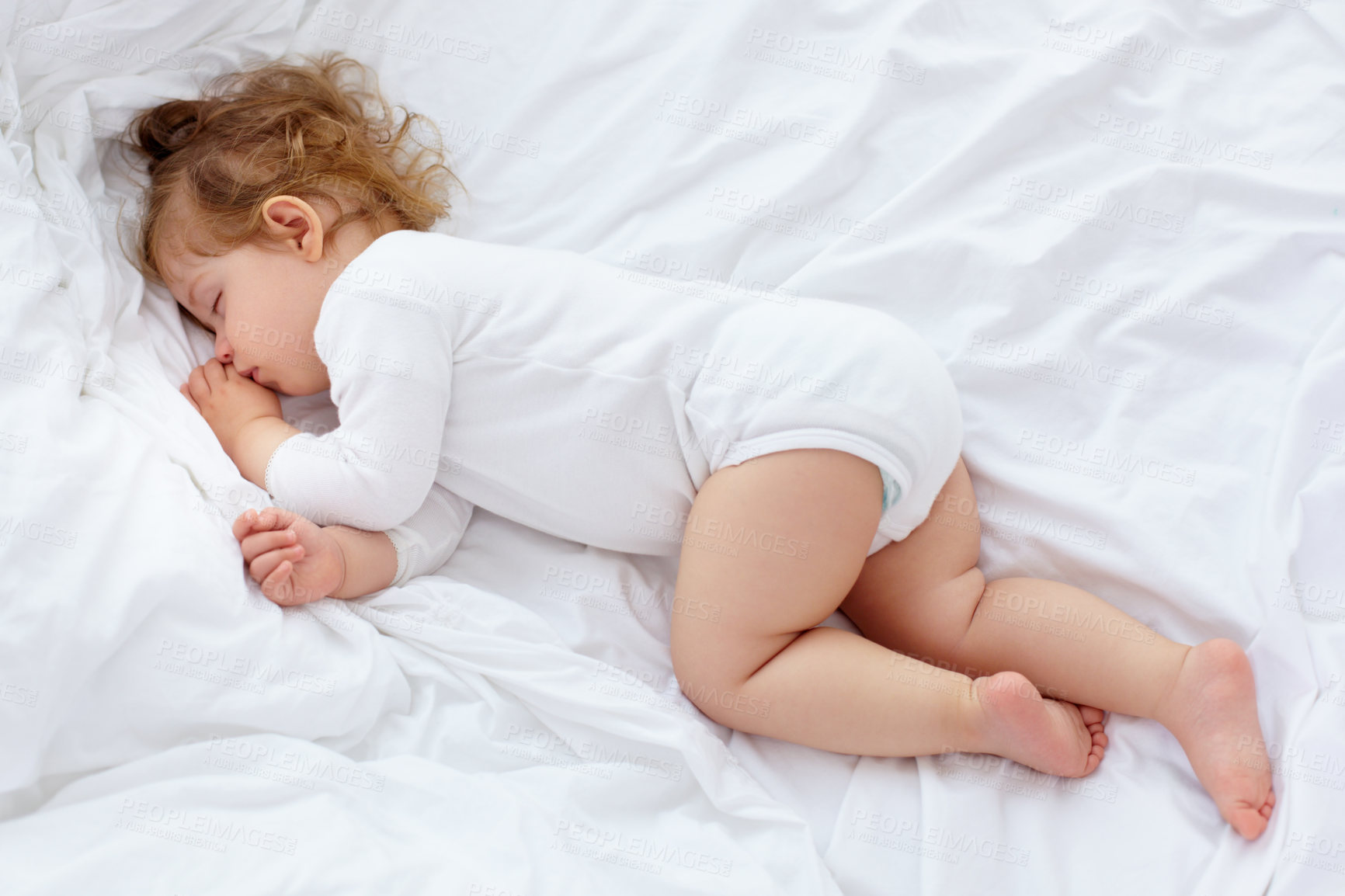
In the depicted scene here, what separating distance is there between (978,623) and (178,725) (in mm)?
991

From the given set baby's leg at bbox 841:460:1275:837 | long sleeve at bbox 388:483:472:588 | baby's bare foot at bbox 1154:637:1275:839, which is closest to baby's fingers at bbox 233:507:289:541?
long sleeve at bbox 388:483:472:588

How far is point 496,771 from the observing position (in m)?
1.20

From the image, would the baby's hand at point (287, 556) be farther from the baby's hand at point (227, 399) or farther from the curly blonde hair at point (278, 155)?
the curly blonde hair at point (278, 155)

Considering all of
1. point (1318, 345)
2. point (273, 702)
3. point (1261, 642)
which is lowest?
point (273, 702)

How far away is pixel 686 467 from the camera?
1.30m

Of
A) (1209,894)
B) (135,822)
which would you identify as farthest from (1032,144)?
(135,822)

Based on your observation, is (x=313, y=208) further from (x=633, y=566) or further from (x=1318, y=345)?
(x=1318, y=345)

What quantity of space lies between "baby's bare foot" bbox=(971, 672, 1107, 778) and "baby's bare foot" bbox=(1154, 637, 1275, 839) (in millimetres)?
120

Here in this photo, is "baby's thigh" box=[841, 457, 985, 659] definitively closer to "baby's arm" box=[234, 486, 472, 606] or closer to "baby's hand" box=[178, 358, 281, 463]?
"baby's arm" box=[234, 486, 472, 606]

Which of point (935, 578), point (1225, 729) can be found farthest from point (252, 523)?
point (1225, 729)

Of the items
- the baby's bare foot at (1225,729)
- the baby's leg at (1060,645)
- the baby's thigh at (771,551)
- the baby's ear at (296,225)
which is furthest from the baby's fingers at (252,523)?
the baby's bare foot at (1225,729)

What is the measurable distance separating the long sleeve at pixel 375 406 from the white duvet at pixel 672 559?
0.35 feet

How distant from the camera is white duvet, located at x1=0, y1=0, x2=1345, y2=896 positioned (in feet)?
3.49

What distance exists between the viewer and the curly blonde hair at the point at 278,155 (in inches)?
54.6
